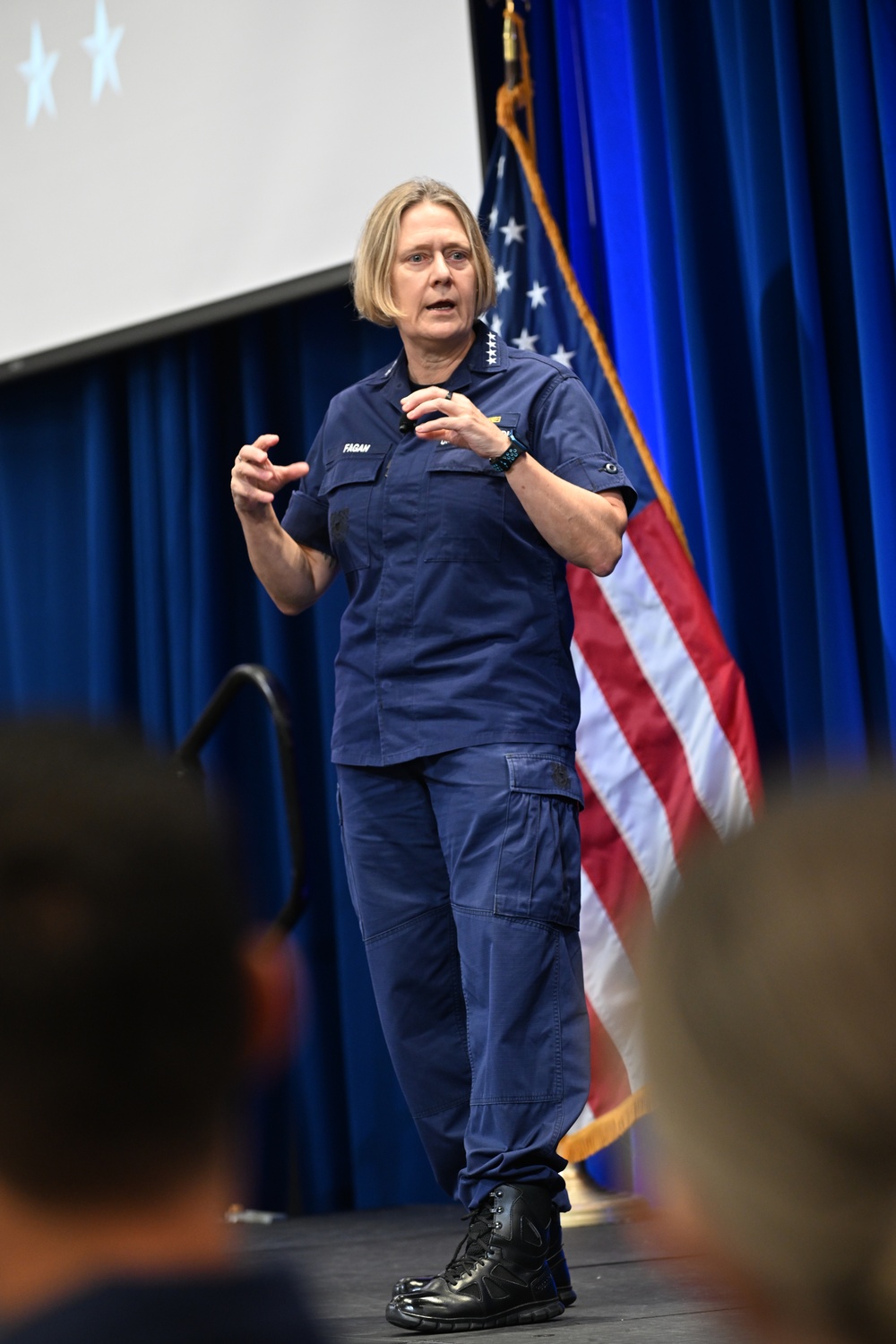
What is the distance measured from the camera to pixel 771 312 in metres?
2.89

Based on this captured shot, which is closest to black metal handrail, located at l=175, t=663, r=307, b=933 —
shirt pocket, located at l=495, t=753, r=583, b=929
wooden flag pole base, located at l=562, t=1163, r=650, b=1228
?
wooden flag pole base, located at l=562, t=1163, r=650, b=1228

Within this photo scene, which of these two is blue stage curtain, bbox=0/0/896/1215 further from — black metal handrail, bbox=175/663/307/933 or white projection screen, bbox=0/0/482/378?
black metal handrail, bbox=175/663/307/933

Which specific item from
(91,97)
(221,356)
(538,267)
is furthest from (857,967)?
(91,97)

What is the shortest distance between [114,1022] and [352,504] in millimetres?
1714

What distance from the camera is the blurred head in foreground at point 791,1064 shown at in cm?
39

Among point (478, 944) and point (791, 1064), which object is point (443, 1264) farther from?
point (791, 1064)

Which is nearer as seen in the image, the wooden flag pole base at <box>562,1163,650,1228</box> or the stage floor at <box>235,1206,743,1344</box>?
the stage floor at <box>235,1206,743,1344</box>

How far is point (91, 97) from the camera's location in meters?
4.01

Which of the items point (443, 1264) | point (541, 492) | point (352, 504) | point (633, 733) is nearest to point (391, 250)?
point (352, 504)

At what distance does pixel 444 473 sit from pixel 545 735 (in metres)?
0.37

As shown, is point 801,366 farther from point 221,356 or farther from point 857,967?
point 857,967

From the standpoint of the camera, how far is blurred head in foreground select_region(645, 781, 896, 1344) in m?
0.39

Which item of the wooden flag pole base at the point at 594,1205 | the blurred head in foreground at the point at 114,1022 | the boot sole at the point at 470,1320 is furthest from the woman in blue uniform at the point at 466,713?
the blurred head in foreground at the point at 114,1022

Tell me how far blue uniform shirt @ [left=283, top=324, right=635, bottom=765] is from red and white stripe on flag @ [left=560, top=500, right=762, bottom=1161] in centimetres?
79
